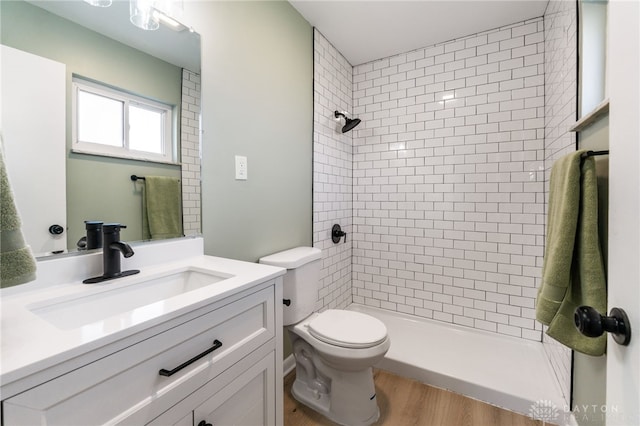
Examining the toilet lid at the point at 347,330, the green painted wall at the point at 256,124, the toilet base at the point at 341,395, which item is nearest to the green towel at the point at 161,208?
the green painted wall at the point at 256,124

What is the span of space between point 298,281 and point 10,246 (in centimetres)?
118

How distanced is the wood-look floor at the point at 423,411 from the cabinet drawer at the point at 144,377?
882 mm

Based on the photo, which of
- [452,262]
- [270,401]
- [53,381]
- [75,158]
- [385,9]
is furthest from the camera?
[452,262]

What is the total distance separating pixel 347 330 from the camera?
1460 mm

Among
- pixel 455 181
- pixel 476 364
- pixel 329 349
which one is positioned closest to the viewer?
pixel 329 349

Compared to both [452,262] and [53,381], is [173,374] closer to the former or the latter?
[53,381]

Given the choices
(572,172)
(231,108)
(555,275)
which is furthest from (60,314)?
(572,172)

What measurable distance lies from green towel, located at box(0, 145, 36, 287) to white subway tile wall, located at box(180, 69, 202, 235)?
700 millimetres

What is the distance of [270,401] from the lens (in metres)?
1.05

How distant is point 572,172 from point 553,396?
134 centimetres

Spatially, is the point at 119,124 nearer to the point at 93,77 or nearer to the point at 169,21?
the point at 93,77

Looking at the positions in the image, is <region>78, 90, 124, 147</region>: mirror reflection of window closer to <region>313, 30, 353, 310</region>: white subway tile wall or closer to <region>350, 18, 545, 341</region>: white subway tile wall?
<region>313, 30, 353, 310</region>: white subway tile wall

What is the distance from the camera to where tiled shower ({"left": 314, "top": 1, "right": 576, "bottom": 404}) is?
202 cm

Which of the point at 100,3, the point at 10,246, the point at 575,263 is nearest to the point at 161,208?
the point at 10,246
